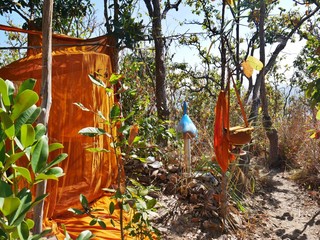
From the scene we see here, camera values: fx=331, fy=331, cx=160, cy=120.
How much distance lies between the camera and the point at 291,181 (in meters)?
4.30

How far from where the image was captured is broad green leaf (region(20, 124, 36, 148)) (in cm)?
51

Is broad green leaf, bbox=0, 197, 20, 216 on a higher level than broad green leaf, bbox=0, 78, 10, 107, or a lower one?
lower

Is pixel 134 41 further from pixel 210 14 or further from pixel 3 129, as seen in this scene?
pixel 210 14

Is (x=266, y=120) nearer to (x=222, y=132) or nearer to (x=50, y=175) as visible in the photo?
(x=222, y=132)

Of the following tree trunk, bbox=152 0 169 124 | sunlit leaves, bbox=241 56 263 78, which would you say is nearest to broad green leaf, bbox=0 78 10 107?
sunlit leaves, bbox=241 56 263 78

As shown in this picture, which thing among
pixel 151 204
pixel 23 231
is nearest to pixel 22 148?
pixel 23 231

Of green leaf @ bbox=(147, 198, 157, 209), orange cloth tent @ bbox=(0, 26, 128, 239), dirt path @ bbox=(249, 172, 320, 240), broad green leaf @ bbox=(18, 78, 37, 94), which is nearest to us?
broad green leaf @ bbox=(18, 78, 37, 94)

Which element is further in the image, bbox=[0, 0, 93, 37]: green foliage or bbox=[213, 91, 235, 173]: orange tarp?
bbox=[0, 0, 93, 37]: green foliage

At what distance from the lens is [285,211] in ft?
11.4

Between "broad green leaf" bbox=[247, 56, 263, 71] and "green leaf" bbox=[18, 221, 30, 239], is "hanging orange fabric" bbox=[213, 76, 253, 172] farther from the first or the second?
"green leaf" bbox=[18, 221, 30, 239]

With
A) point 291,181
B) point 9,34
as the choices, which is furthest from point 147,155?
point 9,34

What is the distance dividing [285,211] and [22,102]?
11.4 ft

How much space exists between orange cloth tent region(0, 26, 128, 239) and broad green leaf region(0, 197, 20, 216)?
2.06 meters

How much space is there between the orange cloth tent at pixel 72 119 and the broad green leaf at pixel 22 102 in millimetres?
2032
